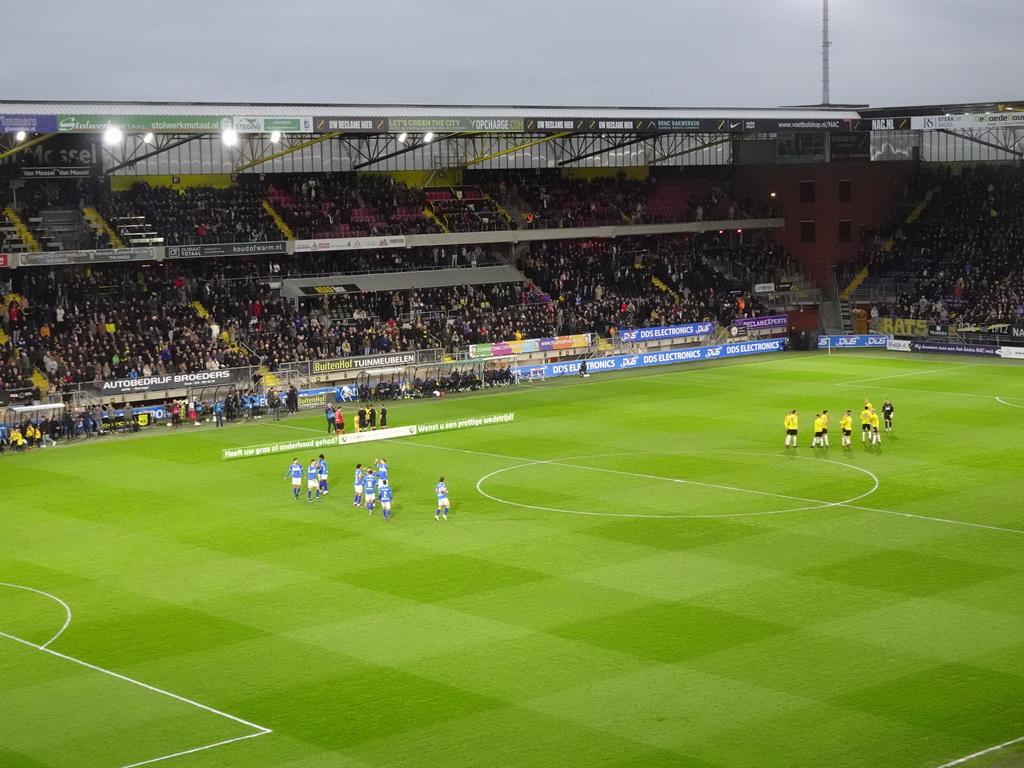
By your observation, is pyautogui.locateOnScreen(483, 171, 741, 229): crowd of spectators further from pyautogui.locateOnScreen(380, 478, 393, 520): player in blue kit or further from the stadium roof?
pyautogui.locateOnScreen(380, 478, 393, 520): player in blue kit

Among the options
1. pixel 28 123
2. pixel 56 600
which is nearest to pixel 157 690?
pixel 56 600

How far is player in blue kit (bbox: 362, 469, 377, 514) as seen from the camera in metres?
32.4

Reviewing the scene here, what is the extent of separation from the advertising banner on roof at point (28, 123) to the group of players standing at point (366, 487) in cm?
1994

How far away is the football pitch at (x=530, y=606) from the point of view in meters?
18.0

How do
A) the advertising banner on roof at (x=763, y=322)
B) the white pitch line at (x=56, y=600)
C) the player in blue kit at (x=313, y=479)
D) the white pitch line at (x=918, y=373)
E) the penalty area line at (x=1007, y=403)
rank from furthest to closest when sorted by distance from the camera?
the advertising banner on roof at (x=763, y=322) → the white pitch line at (x=918, y=373) → the penalty area line at (x=1007, y=403) → the player in blue kit at (x=313, y=479) → the white pitch line at (x=56, y=600)

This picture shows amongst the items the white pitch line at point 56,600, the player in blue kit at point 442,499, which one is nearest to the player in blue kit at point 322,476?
the player in blue kit at point 442,499

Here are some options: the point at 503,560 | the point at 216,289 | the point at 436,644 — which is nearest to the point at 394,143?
the point at 216,289

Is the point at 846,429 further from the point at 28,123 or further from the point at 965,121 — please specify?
the point at 965,121

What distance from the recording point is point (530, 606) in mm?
23984

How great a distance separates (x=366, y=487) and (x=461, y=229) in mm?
34283

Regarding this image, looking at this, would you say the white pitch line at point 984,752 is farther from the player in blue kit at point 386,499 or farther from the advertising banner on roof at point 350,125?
the advertising banner on roof at point 350,125

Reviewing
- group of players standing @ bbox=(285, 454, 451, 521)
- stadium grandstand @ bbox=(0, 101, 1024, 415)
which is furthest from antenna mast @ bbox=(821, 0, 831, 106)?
group of players standing @ bbox=(285, 454, 451, 521)

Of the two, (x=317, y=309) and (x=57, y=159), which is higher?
(x=57, y=159)

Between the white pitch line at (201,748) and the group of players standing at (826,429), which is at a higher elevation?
the group of players standing at (826,429)
